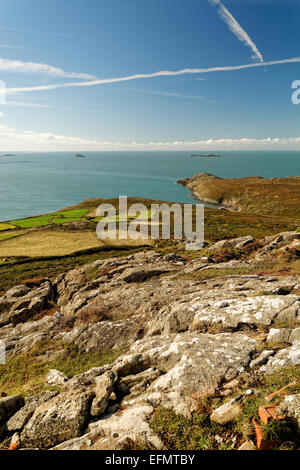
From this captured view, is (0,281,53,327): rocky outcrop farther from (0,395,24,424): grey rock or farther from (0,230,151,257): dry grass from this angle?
(0,230,151,257): dry grass

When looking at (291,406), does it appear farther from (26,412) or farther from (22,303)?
(22,303)

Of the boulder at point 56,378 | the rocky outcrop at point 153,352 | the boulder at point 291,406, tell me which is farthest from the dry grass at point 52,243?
the boulder at point 291,406

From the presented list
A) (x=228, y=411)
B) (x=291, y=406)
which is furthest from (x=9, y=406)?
(x=291, y=406)

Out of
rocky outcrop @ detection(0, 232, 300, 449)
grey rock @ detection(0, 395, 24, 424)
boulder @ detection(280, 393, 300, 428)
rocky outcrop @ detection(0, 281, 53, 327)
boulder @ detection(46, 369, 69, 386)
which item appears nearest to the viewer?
boulder @ detection(280, 393, 300, 428)

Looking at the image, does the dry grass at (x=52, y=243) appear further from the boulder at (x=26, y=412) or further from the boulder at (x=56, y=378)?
the boulder at (x=26, y=412)

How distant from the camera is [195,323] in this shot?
14.8 m

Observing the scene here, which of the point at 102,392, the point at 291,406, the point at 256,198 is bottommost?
the point at 102,392

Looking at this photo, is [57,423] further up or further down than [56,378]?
further up

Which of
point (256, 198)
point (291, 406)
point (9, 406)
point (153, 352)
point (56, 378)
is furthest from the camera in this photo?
point (256, 198)

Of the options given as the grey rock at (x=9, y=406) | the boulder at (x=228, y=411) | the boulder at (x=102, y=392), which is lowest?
the grey rock at (x=9, y=406)

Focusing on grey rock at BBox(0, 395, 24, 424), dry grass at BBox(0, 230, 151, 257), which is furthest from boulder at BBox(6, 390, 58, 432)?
dry grass at BBox(0, 230, 151, 257)

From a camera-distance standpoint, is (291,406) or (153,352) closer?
(291,406)

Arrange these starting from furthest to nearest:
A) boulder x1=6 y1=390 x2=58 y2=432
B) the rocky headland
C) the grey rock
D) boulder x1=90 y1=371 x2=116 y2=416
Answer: the rocky headland, the grey rock, boulder x1=6 y1=390 x2=58 y2=432, boulder x1=90 y1=371 x2=116 y2=416

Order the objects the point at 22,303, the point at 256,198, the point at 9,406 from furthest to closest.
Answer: the point at 256,198 → the point at 22,303 → the point at 9,406
